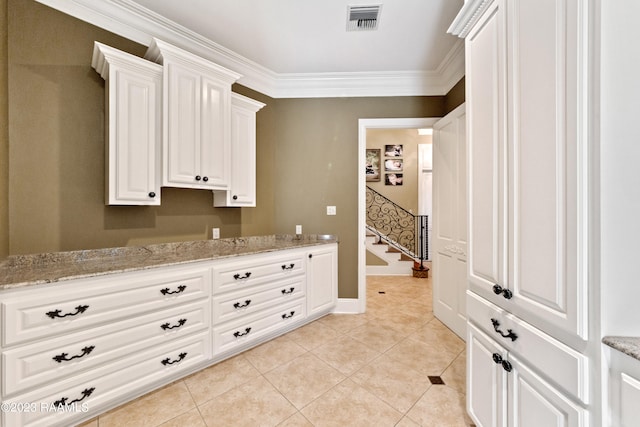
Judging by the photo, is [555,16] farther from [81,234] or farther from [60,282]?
[81,234]

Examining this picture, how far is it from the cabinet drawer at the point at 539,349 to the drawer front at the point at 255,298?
1717 millimetres

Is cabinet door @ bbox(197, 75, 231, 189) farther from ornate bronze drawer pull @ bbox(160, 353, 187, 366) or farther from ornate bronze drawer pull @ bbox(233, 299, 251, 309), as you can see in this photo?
ornate bronze drawer pull @ bbox(160, 353, 187, 366)

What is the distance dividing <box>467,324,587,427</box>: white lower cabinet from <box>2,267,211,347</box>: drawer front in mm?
1858

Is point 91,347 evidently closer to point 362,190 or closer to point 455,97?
point 362,190

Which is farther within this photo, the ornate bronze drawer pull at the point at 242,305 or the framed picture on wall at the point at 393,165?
the framed picture on wall at the point at 393,165

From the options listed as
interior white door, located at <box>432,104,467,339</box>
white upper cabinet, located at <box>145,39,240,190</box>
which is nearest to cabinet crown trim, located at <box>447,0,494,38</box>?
interior white door, located at <box>432,104,467,339</box>

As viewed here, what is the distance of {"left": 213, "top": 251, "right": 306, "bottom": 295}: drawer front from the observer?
210 centimetres

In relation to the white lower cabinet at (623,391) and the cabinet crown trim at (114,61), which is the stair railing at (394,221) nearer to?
the cabinet crown trim at (114,61)

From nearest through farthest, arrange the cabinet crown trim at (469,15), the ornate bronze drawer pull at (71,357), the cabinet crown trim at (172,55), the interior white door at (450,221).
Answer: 1. the cabinet crown trim at (469,15)
2. the ornate bronze drawer pull at (71,357)
3. the cabinet crown trim at (172,55)
4. the interior white door at (450,221)

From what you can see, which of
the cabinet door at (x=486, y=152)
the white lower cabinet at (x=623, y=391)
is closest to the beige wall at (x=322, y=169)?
the cabinet door at (x=486, y=152)

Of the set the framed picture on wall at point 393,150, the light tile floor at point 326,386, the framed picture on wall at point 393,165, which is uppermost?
the framed picture on wall at point 393,150

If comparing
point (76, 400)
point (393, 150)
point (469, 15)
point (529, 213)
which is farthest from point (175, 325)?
point (393, 150)

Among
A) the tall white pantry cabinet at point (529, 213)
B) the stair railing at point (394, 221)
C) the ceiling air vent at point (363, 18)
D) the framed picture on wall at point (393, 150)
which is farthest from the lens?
the framed picture on wall at point (393, 150)

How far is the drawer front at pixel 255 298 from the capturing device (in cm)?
210
